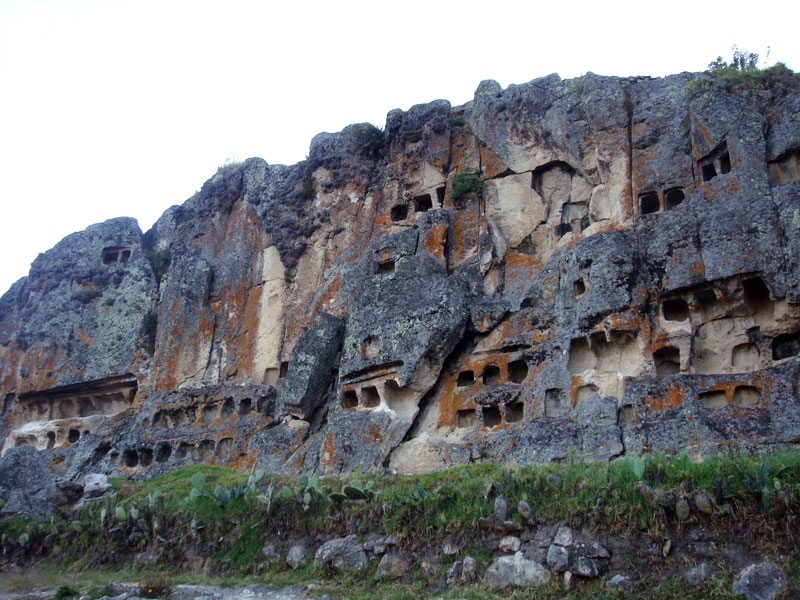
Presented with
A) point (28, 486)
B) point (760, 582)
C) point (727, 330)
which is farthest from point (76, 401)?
point (760, 582)

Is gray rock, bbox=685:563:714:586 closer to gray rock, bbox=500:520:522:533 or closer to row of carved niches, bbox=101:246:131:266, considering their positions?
gray rock, bbox=500:520:522:533

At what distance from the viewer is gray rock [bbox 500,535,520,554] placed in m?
10.4

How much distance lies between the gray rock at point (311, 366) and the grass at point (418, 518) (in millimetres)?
6298

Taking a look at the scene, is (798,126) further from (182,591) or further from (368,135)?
(182,591)

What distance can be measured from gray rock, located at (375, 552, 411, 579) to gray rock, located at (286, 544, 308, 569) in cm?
156

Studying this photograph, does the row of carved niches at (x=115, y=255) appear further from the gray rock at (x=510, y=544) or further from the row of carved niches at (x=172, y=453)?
the gray rock at (x=510, y=544)

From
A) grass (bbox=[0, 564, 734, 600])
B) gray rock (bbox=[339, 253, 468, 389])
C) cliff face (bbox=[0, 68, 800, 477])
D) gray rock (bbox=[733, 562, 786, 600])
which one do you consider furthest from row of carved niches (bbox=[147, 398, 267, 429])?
gray rock (bbox=[733, 562, 786, 600])

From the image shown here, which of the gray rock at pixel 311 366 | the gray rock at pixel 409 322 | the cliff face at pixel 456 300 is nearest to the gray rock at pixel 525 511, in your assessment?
the cliff face at pixel 456 300

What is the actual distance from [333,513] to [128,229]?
2432 centimetres

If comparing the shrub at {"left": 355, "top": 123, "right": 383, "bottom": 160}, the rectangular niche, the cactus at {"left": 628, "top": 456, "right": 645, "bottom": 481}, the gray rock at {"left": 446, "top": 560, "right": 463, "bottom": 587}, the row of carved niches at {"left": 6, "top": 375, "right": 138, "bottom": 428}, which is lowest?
the gray rock at {"left": 446, "top": 560, "right": 463, "bottom": 587}

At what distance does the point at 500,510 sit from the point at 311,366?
41.4ft

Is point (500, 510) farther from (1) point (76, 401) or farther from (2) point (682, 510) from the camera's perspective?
(1) point (76, 401)

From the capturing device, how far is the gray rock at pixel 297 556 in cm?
1208

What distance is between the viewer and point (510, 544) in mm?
10422
